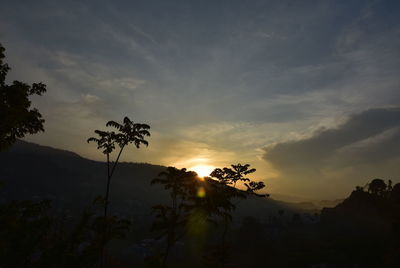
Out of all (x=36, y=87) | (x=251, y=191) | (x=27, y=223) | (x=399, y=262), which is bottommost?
(x=399, y=262)

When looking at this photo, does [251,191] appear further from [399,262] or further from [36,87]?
[399,262]

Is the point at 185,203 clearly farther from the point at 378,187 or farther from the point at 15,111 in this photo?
the point at 378,187

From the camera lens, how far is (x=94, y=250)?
18969 millimetres

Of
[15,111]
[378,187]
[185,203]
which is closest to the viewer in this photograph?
[15,111]

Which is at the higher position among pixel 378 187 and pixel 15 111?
pixel 378 187

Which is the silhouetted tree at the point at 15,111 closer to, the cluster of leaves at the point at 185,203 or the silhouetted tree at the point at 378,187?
the cluster of leaves at the point at 185,203

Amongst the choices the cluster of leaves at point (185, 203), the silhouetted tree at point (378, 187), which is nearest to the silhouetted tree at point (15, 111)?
the cluster of leaves at point (185, 203)

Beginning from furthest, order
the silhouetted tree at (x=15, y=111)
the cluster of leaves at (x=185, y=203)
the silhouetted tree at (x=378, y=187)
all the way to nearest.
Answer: the silhouetted tree at (x=378, y=187)
the cluster of leaves at (x=185, y=203)
the silhouetted tree at (x=15, y=111)

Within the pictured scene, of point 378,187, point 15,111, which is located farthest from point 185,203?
point 378,187

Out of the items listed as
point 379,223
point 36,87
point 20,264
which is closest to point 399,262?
point 20,264

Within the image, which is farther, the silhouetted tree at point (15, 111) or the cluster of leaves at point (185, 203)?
the cluster of leaves at point (185, 203)

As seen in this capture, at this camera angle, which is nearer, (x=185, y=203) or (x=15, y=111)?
(x=15, y=111)

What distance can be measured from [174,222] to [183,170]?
11.7 ft

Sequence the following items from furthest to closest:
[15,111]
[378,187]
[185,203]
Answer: [378,187]
[185,203]
[15,111]
